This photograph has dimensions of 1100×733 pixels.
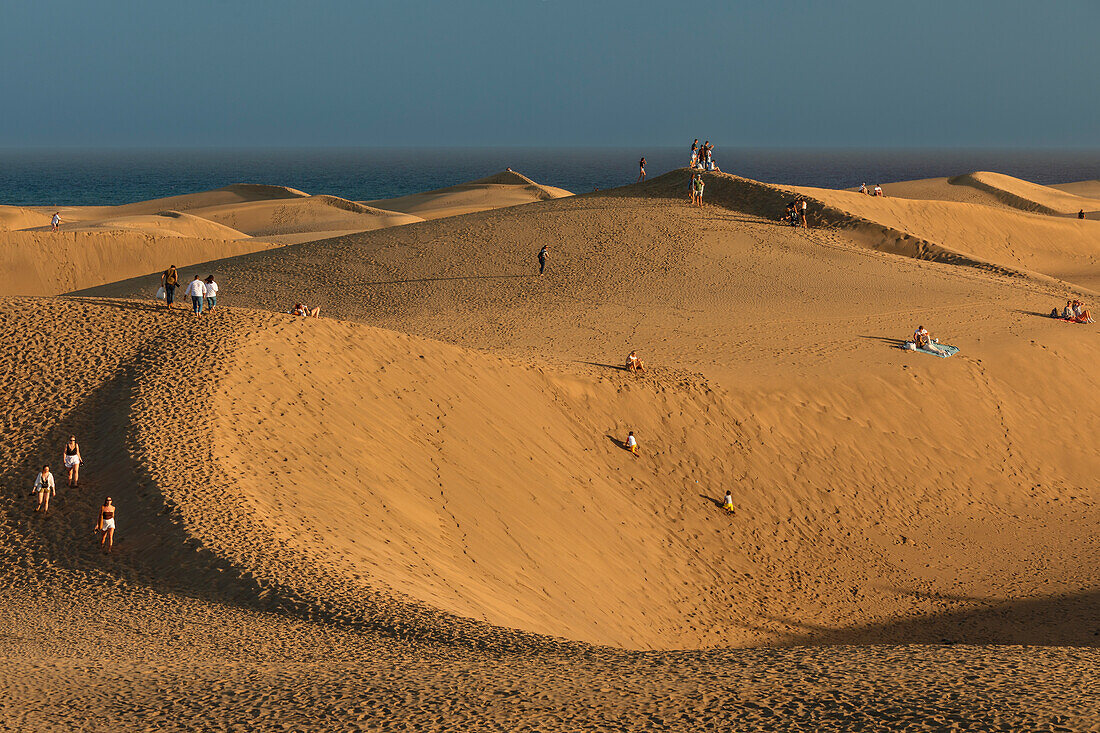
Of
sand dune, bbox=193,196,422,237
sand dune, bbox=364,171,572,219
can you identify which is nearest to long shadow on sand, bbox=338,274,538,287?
sand dune, bbox=193,196,422,237

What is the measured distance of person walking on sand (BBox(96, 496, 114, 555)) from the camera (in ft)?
49.9

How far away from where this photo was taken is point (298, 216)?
81062mm

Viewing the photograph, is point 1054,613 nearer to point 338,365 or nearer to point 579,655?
point 579,655

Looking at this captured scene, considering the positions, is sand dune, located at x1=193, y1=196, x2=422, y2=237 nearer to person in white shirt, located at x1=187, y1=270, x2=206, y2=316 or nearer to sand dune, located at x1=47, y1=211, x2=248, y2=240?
sand dune, located at x1=47, y1=211, x2=248, y2=240

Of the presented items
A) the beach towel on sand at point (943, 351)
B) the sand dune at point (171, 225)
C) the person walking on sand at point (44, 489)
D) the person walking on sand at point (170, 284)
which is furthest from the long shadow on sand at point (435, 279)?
the sand dune at point (171, 225)

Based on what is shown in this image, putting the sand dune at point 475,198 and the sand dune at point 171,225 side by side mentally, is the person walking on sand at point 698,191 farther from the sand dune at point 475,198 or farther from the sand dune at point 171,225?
the sand dune at point 475,198

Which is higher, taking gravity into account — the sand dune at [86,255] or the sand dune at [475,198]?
Answer: the sand dune at [475,198]

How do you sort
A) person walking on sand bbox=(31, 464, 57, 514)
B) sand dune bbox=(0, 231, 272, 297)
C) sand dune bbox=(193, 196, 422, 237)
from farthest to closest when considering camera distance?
sand dune bbox=(193, 196, 422, 237), sand dune bbox=(0, 231, 272, 297), person walking on sand bbox=(31, 464, 57, 514)

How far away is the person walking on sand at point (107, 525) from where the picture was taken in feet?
49.9

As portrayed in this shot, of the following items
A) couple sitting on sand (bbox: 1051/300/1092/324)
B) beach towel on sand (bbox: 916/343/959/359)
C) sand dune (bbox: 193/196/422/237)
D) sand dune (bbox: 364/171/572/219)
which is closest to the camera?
beach towel on sand (bbox: 916/343/959/359)

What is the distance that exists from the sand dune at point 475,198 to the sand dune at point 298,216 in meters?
4.56

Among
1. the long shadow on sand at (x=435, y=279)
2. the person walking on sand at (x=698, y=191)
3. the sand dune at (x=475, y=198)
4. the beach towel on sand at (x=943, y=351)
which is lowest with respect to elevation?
the beach towel on sand at (x=943, y=351)

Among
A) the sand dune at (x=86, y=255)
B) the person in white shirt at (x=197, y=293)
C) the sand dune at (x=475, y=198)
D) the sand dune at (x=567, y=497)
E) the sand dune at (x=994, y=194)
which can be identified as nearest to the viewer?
the sand dune at (x=567, y=497)

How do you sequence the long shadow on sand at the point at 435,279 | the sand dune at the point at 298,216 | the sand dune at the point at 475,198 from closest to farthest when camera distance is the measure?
the long shadow on sand at the point at 435,279
the sand dune at the point at 298,216
the sand dune at the point at 475,198
